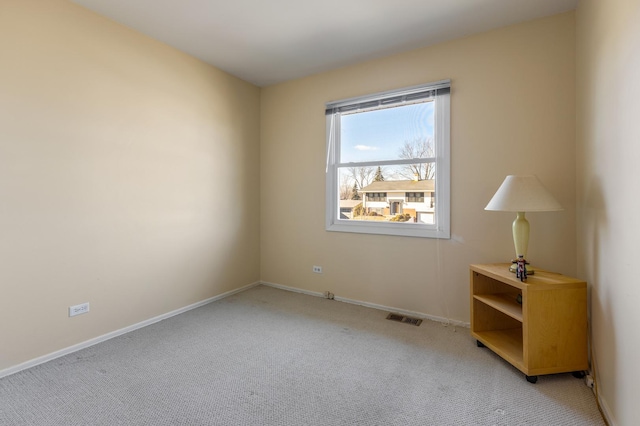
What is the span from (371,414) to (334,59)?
3189 millimetres

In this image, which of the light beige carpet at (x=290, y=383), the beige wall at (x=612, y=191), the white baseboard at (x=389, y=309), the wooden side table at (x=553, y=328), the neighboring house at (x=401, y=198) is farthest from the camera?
the neighboring house at (x=401, y=198)

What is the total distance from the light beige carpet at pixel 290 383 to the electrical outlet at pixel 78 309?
0.97ft

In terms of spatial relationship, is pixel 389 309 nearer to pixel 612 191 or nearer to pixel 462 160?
pixel 462 160

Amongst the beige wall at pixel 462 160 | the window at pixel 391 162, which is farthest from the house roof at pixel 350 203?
the beige wall at pixel 462 160

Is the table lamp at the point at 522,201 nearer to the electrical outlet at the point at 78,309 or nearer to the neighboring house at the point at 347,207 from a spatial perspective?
the neighboring house at the point at 347,207

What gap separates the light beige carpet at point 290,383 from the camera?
1626mm

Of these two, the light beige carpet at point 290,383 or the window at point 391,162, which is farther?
the window at point 391,162

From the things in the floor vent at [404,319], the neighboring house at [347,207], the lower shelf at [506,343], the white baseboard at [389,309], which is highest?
the neighboring house at [347,207]

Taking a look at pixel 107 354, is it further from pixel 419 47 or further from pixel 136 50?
pixel 419 47

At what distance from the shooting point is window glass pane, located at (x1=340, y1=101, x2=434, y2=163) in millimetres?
3039

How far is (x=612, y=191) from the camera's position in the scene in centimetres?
164

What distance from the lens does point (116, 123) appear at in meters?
2.59

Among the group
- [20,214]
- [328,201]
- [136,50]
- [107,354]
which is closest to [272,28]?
[136,50]

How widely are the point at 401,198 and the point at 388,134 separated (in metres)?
0.71
